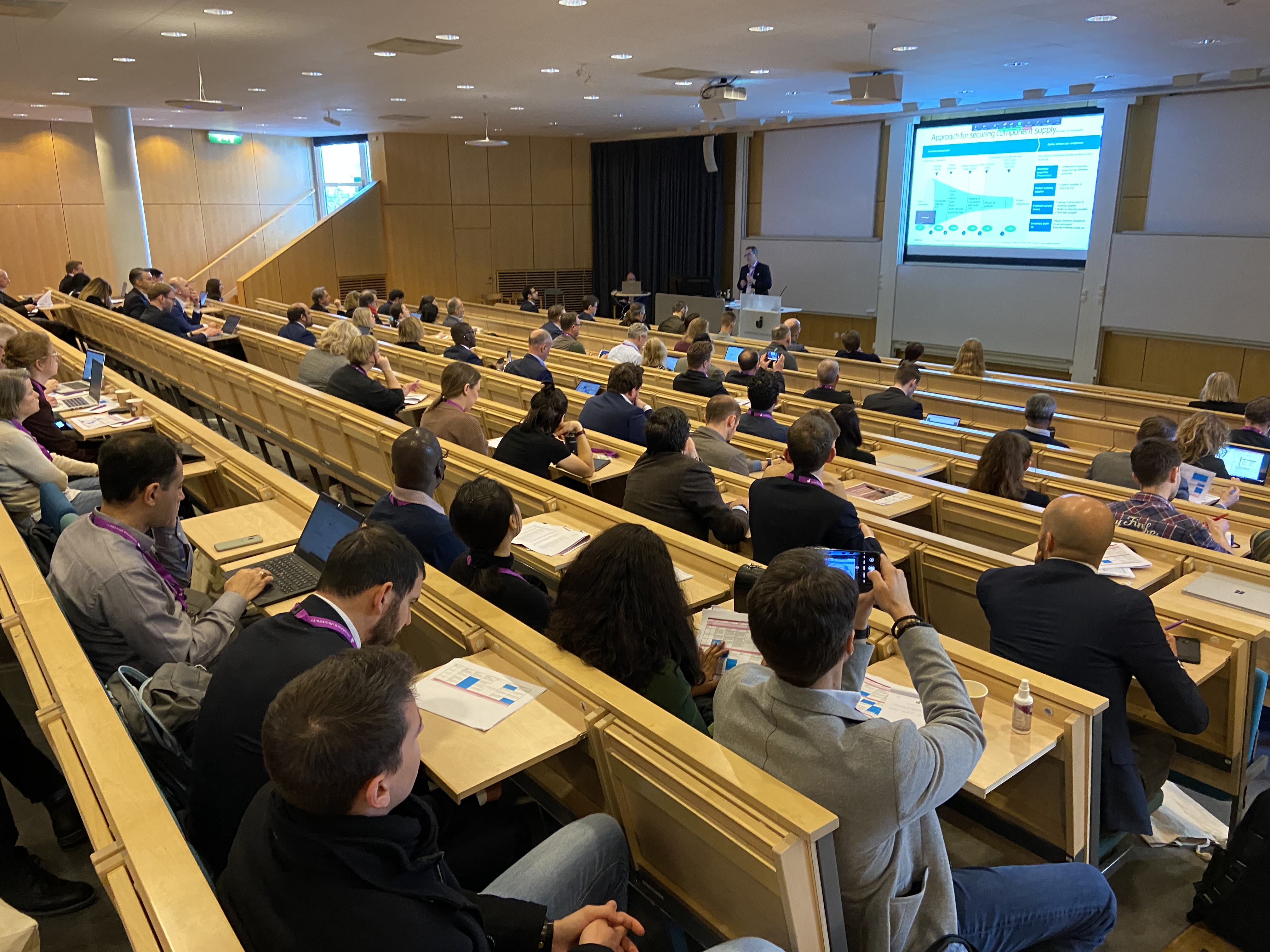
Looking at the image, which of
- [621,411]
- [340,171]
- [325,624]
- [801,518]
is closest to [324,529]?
[325,624]

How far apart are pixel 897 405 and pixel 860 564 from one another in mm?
4756

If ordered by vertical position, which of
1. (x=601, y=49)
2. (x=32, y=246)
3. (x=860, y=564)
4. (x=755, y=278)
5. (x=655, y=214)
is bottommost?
(x=860, y=564)

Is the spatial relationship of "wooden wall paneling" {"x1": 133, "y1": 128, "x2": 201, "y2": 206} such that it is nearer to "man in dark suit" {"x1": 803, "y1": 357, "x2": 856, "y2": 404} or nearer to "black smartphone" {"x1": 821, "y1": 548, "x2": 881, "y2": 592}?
"man in dark suit" {"x1": 803, "y1": 357, "x2": 856, "y2": 404}

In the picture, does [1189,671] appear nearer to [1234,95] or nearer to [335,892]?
[335,892]

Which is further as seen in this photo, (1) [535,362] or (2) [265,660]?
(1) [535,362]

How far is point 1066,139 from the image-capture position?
10.9 m

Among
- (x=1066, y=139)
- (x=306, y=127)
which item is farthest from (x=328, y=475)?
(x=306, y=127)

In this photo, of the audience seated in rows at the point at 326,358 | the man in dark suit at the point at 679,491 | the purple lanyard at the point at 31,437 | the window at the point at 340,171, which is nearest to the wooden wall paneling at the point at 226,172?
the window at the point at 340,171

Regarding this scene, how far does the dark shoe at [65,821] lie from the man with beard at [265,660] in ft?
3.34

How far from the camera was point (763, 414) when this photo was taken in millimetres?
5301

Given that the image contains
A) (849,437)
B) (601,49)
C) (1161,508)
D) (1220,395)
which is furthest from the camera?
(601,49)

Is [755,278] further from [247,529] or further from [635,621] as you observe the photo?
[635,621]

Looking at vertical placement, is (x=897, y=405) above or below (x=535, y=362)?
below

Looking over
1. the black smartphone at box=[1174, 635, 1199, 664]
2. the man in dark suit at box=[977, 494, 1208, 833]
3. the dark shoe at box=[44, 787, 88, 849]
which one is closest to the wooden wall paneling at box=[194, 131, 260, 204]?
the dark shoe at box=[44, 787, 88, 849]
